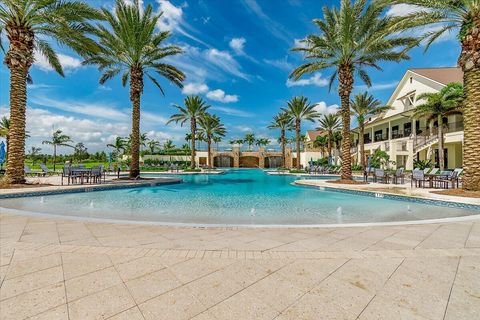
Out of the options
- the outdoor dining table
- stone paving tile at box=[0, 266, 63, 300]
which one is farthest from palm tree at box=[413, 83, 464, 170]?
the outdoor dining table

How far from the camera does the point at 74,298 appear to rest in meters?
Result: 2.46

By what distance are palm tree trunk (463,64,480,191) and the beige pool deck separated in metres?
7.34

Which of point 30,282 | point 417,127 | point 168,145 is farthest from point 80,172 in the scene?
point 168,145

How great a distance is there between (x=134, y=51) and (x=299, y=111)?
2221cm

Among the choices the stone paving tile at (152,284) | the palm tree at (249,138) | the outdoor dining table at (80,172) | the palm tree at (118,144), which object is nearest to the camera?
the stone paving tile at (152,284)

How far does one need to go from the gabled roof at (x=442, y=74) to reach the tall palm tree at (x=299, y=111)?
1200cm

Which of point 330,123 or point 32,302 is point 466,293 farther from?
point 330,123

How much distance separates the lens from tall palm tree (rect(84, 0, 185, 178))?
1602 centimetres

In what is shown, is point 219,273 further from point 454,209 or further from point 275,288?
point 454,209

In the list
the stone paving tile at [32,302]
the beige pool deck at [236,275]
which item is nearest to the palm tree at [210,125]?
the beige pool deck at [236,275]

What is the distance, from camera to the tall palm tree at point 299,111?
3303cm

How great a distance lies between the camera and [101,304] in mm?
2361

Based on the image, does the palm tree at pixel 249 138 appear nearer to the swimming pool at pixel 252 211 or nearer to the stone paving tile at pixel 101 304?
the swimming pool at pixel 252 211

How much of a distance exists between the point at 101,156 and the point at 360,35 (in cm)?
6910
